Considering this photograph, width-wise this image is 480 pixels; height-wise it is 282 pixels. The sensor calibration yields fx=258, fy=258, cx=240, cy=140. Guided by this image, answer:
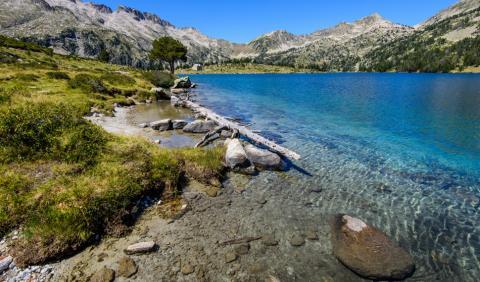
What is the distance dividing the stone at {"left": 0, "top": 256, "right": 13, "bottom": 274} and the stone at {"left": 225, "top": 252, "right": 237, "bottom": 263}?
681cm

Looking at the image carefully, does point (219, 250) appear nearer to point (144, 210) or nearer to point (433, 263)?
point (144, 210)

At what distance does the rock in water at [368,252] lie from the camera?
9094mm

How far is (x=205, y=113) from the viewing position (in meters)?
35.0

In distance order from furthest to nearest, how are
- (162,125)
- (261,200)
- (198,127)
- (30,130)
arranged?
(198,127), (162,125), (30,130), (261,200)

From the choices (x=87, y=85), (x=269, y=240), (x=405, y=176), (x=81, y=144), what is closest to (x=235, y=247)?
(x=269, y=240)

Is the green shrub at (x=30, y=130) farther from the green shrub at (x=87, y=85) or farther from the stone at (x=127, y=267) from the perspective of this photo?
the green shrub at (x=87, y=85)

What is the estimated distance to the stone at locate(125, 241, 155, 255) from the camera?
9.35 metres

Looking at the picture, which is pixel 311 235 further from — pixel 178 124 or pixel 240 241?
pixel 178 124

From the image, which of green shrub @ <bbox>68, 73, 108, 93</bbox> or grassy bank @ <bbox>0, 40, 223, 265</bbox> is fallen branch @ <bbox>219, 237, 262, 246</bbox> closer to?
grassy bank @ <bbox>0, 40, 223, 265</bbox>

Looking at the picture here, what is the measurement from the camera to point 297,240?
10.6 metres

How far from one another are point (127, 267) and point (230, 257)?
11.7ft

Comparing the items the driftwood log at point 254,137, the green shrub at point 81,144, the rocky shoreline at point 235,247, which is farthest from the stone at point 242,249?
the driftwood log at point 254,137

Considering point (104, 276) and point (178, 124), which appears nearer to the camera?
point (104, 276)

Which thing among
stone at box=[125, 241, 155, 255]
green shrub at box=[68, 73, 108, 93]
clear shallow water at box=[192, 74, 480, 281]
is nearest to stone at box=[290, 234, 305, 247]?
clear shallow water at box=[192, 74, 480, 281]
